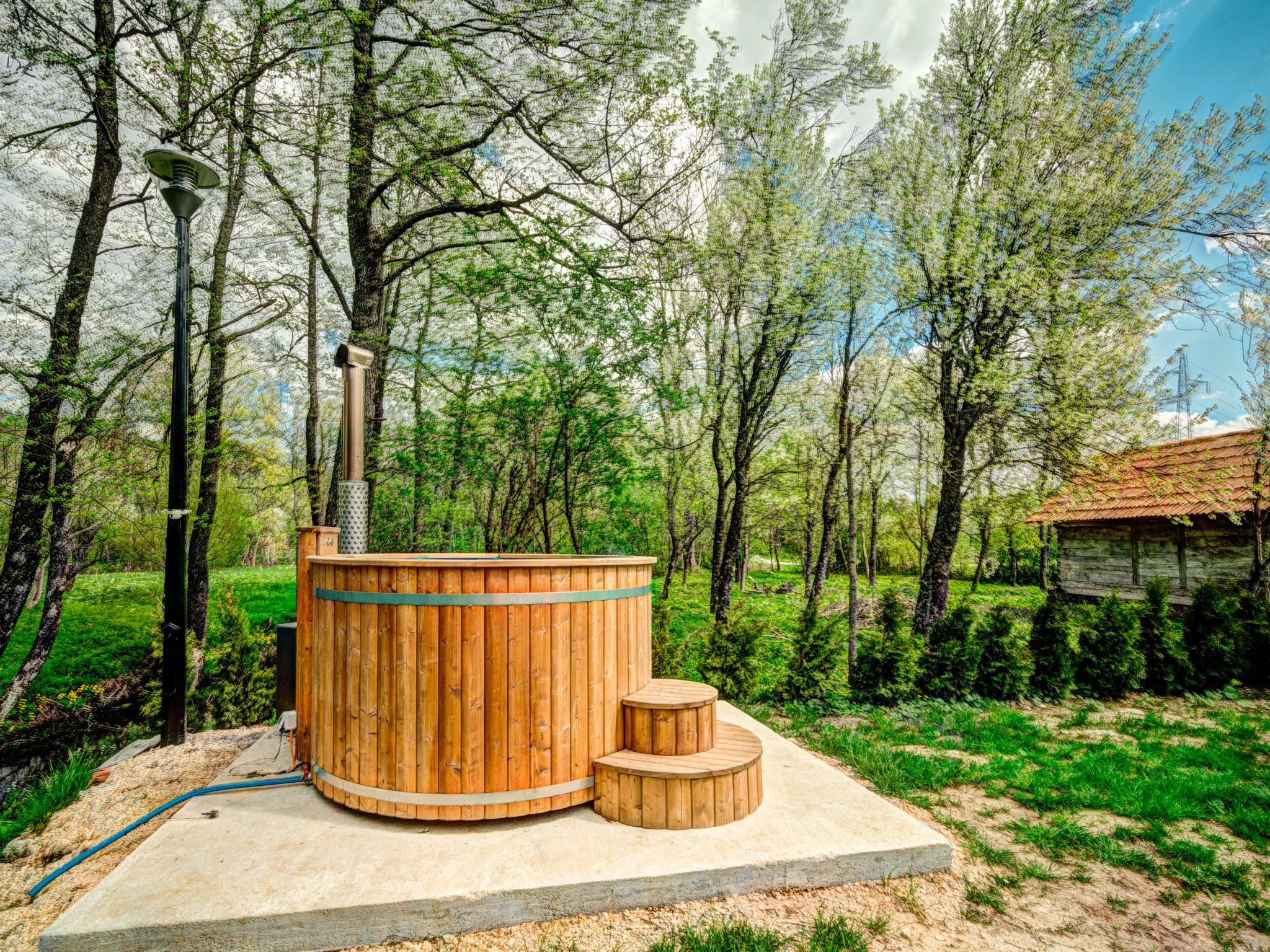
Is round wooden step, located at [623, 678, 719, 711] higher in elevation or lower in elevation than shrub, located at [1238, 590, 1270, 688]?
higher

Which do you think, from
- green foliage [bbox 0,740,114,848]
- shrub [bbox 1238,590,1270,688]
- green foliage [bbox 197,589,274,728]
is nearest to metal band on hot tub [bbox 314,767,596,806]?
green foliage [bbox 0,740,114,848]

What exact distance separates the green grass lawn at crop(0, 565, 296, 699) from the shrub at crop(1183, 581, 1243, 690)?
12.2 meters

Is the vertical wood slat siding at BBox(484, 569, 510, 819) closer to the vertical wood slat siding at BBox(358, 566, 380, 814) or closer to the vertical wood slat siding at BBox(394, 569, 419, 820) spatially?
the vertical wood slat siding at BBox(394, 569, 419, 820)

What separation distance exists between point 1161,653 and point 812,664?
4.91 meters

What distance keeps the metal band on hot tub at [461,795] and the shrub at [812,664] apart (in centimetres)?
365

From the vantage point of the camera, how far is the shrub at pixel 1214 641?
7.53 meters

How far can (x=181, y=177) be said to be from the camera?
4199mm

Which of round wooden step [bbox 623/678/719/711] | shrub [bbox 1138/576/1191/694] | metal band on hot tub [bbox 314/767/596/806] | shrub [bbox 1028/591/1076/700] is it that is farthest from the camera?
shrub [bbox 1138/576/1191/694]

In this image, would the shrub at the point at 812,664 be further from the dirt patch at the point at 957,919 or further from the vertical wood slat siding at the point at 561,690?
the vertical wood slat siding at the point at 561,690

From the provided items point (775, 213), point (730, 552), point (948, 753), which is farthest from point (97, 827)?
point (775, 213)

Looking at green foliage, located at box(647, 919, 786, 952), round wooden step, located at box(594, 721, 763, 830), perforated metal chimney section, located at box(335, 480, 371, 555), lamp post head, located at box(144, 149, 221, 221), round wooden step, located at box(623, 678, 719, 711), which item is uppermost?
lamp post head, located at box(144, 149, 221, 221)

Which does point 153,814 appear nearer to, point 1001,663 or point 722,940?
point 722,940

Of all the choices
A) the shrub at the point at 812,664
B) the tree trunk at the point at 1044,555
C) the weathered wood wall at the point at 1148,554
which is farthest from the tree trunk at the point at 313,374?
the tree trunk at the point at 1044,555

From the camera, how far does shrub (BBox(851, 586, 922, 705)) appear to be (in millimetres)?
6266
